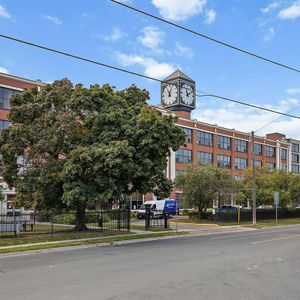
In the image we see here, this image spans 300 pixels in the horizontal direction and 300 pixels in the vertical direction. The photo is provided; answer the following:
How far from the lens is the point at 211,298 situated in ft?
27.2

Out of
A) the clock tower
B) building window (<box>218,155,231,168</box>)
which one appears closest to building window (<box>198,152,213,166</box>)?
building window (<box>218,155,231,168</box>)

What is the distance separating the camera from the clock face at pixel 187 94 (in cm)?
2155

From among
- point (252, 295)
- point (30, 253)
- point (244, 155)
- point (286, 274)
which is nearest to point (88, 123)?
point (30, 253)

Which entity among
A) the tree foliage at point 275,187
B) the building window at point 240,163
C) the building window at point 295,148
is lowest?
the tree foliage at point 275,187

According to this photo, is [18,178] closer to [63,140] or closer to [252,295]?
[63,140]

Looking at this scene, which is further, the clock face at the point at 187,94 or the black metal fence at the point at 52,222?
the black metal fence at the point at 52,222

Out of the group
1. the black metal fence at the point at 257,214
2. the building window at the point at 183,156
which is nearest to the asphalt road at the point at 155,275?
the black metal fence at the point at 257,214

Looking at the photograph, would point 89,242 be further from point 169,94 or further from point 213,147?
point 213,147

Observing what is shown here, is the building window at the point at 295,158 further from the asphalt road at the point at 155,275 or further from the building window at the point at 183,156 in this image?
the asphalt road at the point at 155,275

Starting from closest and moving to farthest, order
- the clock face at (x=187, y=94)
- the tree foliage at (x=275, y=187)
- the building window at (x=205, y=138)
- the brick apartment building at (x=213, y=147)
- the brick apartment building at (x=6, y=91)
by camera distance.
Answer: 1. the clock face at (x=187, y=94)
2. the tree foliage at (x=275, y=187)
3. the brick apartment building at (x=6, y=91)
4. the brick apartment building at (x=213, y=147)
5. the building window at (x=205, y=138)

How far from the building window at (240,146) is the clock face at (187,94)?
67.7 metres

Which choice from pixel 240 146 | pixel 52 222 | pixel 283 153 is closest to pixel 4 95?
pixel 52 222

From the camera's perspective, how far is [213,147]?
82.6m

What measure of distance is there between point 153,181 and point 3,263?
12.0 meters
